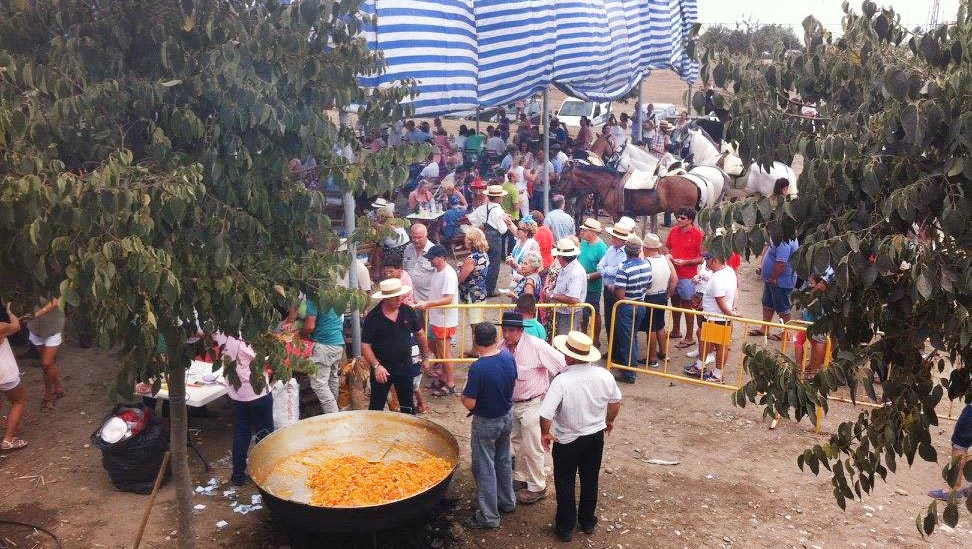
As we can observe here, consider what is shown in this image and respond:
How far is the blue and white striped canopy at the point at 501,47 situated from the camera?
902 centimetres

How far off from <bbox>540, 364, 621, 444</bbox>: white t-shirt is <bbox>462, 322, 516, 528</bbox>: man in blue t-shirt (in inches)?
15.0

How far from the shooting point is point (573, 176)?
1797 cm

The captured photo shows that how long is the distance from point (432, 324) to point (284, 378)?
435 centimetres

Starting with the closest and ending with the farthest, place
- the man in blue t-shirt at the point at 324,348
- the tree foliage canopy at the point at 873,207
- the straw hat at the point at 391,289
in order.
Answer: the tree foliage canopy at the point at 873,207, the straw hat at the point at 391,289, the man in blue t-shirt at the point at 324,348

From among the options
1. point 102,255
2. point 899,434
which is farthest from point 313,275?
point 899,434

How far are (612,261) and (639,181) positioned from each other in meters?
7.11

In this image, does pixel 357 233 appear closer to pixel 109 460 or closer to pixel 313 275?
pixel 313 275

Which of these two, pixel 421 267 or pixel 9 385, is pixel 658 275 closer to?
pixel 421 267

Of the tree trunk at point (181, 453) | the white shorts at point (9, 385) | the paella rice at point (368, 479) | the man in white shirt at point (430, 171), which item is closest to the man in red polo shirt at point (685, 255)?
the paella rice at point (368, 479)

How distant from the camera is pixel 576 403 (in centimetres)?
633

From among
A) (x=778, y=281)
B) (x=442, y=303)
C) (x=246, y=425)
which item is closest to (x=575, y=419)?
(x=246, y=425)

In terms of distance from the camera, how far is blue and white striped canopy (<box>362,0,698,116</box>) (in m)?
9.02

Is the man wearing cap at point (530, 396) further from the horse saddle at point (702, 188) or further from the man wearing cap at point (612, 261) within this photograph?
the horse saddle at point (702, 188)

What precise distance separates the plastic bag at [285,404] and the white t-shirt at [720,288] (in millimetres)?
5030
